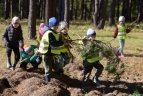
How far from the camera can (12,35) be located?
12.3 metres

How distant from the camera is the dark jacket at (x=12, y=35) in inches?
482

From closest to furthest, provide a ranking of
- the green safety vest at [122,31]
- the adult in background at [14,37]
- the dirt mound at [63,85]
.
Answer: the dirt mound at [63,85] < the adult in background at [14,37] < the green safety vest at [122,31]

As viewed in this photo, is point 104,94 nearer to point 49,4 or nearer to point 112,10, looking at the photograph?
point 49,4

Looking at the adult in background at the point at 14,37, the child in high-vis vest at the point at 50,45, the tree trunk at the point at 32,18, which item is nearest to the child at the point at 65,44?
the child in high-vis vest at the point at 50,45

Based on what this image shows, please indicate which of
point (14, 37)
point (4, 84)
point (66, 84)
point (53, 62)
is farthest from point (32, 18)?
point (4, 84)

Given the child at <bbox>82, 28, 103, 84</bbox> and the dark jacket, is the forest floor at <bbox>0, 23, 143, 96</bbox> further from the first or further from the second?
the dark jacket

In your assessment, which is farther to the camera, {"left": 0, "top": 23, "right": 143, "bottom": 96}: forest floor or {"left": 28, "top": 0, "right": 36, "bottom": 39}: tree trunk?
{"left": 28, "top": 0, "right": 36, "bottom": 39}: tree trunk

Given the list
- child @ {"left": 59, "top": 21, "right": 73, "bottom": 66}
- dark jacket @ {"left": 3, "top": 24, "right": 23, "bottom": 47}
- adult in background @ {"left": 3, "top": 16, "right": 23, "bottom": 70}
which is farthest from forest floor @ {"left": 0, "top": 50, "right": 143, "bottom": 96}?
dark jacket @ {"left": 3, "top": 24, "right": 23, "bottom": 47}

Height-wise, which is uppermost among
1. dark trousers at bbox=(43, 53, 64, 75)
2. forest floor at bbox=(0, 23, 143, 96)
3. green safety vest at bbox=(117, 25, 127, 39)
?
green safety vest at bbox=(117, 25, 127, 39)

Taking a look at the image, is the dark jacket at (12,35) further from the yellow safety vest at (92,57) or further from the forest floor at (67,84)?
the yellow safety vest at (92,57)

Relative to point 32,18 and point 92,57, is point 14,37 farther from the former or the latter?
point 32,18

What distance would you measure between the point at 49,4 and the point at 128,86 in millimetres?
10209

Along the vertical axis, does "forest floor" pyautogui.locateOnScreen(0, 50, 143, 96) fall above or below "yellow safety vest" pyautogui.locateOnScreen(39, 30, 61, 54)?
below

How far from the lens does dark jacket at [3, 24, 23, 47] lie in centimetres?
1224
